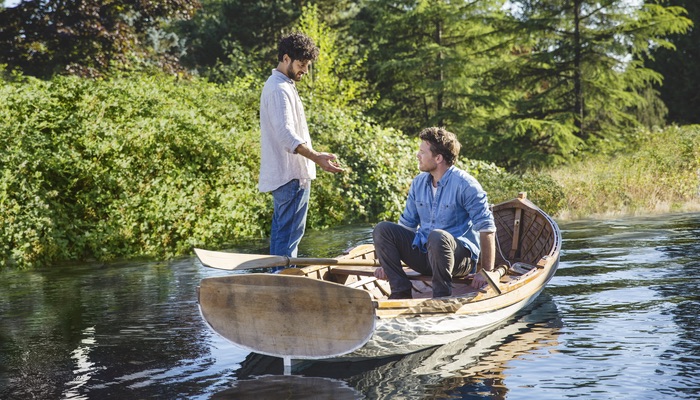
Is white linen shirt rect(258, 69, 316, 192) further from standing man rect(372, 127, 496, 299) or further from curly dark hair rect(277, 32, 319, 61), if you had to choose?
standing man rect(372, 127, 496, 299)

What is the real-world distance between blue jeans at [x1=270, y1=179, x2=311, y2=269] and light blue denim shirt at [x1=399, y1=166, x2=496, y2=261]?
2.88ft

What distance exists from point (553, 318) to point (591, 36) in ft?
59.4

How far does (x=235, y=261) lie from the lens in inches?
232

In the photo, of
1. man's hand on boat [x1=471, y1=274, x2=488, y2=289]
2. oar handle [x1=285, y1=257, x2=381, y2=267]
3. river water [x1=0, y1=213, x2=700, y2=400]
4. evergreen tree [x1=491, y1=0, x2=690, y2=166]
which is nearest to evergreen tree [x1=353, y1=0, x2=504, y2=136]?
evergreen tree [x1=491, y1=0, x2=690, y2=166]

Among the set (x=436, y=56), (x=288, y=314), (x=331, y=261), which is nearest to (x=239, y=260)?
(x=288, y=314)

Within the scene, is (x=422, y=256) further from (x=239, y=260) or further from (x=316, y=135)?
(x=316, y=135)

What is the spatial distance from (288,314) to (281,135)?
178cm

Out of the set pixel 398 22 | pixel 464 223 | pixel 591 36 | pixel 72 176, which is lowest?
pixel 464 223

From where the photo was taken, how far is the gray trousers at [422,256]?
6137 mm

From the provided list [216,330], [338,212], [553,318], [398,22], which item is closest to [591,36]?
[398,22]

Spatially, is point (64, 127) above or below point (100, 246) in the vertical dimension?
above

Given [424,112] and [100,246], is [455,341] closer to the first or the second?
[100,246]

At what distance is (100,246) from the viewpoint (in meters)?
11.7

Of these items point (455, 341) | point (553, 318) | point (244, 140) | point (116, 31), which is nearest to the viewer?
point (455, 341)
